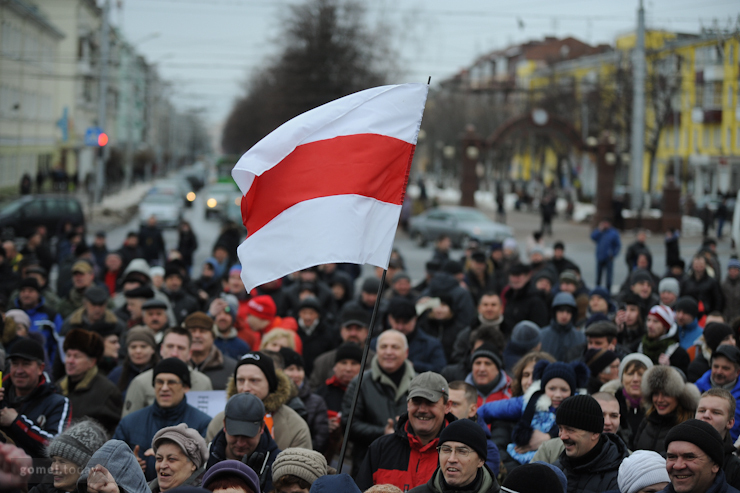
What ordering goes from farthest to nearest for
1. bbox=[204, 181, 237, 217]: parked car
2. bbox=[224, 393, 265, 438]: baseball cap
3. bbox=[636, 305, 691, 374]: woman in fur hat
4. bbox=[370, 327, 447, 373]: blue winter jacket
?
1. bbox=[204, 181, 237, 217]: parked car
2. bbox=[370, 327, 447, 373]: blue winter jacket
3. bbox=[636, 305, 691, 374]: woman in fur hat
4. bbox=[224, 393, 265, 438]: baseball cap

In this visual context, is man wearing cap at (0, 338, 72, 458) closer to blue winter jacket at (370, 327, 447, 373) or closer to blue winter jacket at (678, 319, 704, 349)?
blue winter jacket at (370, 327, 447, 373)

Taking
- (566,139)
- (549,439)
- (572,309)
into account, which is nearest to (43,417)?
(549,439)

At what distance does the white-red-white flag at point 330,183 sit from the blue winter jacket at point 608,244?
14.0m

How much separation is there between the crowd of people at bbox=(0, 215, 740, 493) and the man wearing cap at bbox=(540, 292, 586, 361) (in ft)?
0.06

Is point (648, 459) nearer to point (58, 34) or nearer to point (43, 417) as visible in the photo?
point (43, 417)

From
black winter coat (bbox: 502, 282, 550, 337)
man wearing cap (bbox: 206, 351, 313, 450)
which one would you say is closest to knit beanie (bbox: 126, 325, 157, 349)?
man wearing cap (bbox: 206, 351, 313, 450)

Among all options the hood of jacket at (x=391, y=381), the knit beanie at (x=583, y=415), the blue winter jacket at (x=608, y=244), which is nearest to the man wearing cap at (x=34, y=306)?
the hood of jacket at (x=391, y=381)

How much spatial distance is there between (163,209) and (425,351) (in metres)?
32.7

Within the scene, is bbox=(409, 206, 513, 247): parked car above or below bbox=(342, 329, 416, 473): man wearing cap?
below

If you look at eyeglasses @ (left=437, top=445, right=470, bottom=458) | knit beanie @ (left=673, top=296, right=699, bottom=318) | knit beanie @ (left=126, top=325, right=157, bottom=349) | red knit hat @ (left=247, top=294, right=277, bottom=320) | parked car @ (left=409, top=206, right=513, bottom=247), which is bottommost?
parked car @ (left=409, top=206, right=513, bottom=247)

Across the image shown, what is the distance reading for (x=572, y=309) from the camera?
28.7 ft

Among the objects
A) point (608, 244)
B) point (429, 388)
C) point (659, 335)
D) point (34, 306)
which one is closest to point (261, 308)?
point (34, 306)

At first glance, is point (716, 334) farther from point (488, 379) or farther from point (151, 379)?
point (151, 379)

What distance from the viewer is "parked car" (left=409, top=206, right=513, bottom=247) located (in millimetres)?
30297
